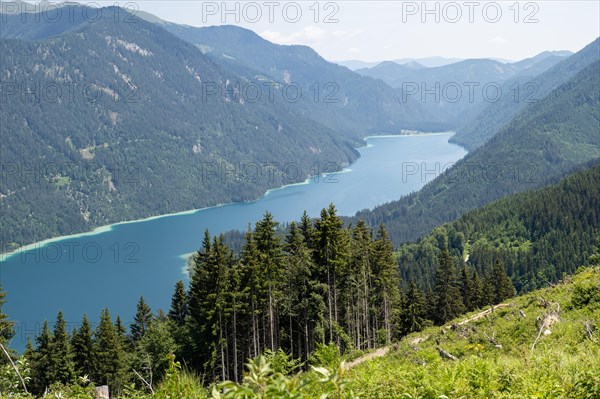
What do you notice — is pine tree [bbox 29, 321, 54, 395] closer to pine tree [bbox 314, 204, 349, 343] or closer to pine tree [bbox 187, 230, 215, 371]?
pine tree [bbox 187, 230, 215, 371]

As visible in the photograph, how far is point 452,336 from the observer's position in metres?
24.9

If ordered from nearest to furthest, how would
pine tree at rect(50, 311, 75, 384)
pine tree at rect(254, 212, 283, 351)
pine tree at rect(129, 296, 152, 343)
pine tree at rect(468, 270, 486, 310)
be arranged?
pine tree at rect(254, 212, 283, 351)
pine tree at rect(50, 311, 75, 384)
pine tree at rect(129, 296, 152, 343)
pine tree at rect(468, 270, 486, 310)

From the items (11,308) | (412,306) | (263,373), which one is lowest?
(11,308)

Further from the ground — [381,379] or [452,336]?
[381,379]

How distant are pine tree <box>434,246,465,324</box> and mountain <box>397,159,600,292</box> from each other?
194 ft

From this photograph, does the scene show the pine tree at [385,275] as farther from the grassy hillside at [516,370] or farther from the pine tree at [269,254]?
the grassy hillside at [516,370]

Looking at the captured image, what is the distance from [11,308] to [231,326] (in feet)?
433

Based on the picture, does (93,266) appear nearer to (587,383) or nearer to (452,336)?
(452,336)

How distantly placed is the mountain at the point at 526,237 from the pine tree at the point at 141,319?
7560 cm

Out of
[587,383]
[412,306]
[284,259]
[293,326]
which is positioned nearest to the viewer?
[587,383]

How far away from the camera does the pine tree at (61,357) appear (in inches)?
1973

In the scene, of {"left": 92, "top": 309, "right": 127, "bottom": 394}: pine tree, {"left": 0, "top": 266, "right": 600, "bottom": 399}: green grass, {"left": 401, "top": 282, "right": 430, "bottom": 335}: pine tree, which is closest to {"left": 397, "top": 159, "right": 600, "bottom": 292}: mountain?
{"left": 401, "top": 282, "right": 430, "bottom": 335}: pine tree

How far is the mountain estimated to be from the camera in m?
132

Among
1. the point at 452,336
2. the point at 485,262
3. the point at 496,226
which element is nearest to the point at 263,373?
the point at 452,336
